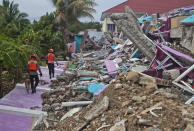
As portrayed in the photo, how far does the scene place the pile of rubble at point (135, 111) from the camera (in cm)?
270

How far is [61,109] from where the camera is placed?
4.92 m

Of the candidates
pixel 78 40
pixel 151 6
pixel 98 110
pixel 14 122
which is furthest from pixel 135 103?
pixel 78 40

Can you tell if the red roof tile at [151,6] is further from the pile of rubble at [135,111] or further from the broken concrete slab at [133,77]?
the pile of rubble at [135,111]

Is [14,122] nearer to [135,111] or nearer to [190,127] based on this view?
[135,111]

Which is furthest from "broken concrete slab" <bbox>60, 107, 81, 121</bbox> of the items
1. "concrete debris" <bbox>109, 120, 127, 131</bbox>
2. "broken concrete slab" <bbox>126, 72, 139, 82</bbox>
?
"concrete debris" <bbox>109, 120, 127, 131</bbox>

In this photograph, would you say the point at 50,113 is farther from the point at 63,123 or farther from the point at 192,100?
the point at 192,100

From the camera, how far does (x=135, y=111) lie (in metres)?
3.20

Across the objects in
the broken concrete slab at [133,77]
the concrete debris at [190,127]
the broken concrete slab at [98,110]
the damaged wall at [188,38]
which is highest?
the damaged wall at [188,38]

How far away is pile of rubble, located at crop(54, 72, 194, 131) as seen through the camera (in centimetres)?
270

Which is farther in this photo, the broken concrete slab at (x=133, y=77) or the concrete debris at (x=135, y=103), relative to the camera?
the broken concrete slab at (x=133, y=77)

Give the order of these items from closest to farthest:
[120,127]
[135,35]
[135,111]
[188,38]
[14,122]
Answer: [120,127] < [135,111] < [14,122] < [135,35] < [188,38]

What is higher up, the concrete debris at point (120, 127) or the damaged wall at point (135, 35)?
the damaged wall at point (135, 35)

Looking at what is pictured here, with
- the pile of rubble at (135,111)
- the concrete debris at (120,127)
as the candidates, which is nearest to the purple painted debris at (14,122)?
the pile of rubble at (135,111)

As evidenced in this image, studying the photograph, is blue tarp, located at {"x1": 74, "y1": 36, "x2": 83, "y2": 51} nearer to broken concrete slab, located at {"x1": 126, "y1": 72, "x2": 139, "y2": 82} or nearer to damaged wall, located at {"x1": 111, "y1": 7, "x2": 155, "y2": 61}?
damaged wall, located at {"x1": 111, "y1": 7, "x2": 155, "y2": 61}
